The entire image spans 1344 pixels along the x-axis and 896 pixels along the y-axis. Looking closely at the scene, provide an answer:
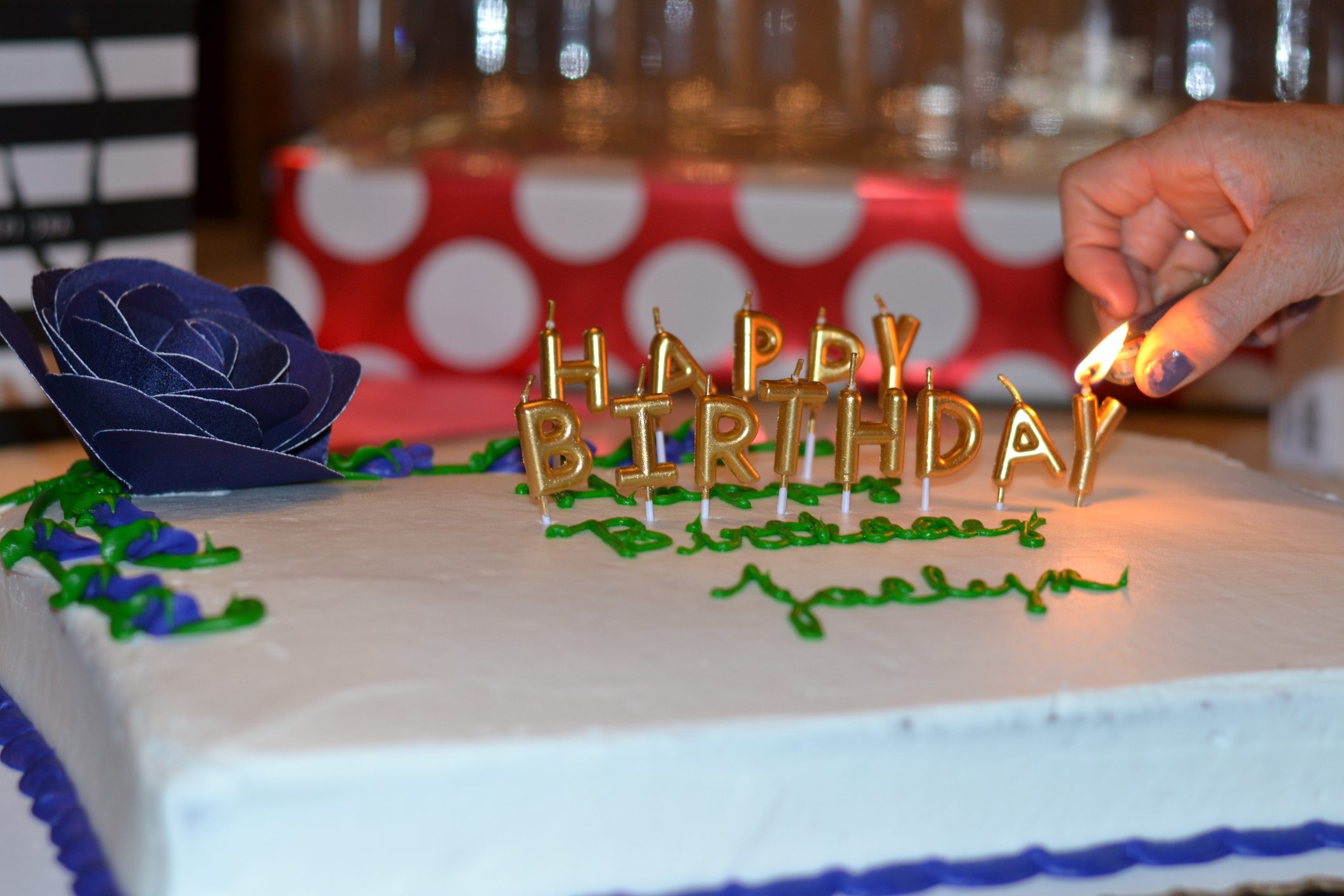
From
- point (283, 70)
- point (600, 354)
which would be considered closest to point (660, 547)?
point (600, 354)

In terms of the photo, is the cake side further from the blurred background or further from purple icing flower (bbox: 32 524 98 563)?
the blurred background

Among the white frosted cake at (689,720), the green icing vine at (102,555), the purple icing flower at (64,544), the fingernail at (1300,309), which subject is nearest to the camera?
the white frosted cake at (689,720)

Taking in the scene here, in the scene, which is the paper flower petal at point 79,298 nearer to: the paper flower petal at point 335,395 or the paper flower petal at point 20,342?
the paper flower petal at point 20,342

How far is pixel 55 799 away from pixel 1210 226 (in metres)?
1.06

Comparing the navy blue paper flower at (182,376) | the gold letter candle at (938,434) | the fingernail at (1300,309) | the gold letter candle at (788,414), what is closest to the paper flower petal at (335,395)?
the navy blue paper flower at (182,376)

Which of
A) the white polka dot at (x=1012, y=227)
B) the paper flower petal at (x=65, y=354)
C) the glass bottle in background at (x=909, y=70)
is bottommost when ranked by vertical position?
the paper flower petal at (x=65, y=354)

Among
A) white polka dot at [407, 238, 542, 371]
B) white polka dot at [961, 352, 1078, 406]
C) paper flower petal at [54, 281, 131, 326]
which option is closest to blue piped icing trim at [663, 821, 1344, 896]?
paper flower petal at [54, 281, 131, 326]

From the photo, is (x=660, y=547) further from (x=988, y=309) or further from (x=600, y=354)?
(x=988, y=309)

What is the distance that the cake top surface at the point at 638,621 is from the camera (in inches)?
27.4

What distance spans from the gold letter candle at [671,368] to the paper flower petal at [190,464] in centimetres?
26

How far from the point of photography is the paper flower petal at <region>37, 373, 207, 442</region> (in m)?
0.92

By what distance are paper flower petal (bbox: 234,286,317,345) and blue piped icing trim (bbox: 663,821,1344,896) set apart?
61 cm

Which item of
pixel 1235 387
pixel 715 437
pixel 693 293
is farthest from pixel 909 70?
pixel 715 437

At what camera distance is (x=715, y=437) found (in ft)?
3.26
